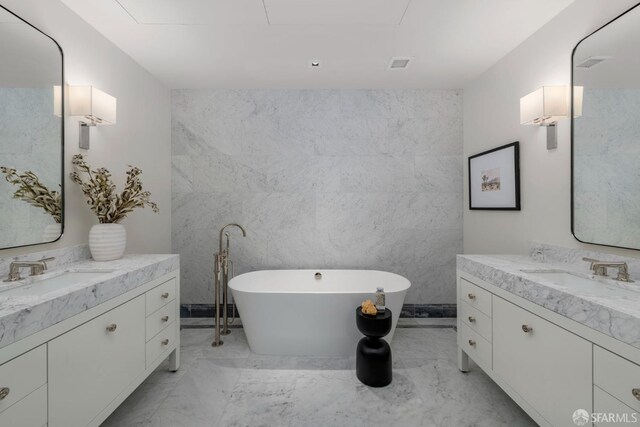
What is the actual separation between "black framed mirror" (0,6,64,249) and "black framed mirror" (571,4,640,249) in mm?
3015

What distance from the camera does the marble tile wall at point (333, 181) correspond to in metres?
2.92

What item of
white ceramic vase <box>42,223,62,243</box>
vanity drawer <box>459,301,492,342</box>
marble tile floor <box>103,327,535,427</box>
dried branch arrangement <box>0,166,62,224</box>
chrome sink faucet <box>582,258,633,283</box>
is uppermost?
dried branch arrangement <box>0,166,62,224</box>

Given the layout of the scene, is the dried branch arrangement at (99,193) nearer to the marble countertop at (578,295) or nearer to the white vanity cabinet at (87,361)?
the white vanity cabinet at (87,361)

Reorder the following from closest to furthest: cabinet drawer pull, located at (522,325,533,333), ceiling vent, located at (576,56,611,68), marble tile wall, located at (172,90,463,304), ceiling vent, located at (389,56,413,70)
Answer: cabinet drawer pull, located at (522,325,533,333)
ceiling vent, located at (576,56,611,68)
ceiling vent, located at (389,56,413,70)
marble tile wall, located at (172,90,463,304)

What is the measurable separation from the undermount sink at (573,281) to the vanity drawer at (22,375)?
211 centimetres

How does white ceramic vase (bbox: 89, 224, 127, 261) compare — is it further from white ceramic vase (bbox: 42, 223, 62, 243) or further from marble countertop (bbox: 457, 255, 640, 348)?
marble countertop (bbox: 457, 255, 640, 348)

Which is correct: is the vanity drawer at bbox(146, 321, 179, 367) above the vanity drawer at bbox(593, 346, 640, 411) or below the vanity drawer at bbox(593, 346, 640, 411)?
below

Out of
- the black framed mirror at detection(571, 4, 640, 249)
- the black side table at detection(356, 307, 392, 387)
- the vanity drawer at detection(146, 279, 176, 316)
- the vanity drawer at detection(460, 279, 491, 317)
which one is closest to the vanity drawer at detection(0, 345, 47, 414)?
the vanity drawer at detection(146, 279, 176, 316)

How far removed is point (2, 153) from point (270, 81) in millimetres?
1996

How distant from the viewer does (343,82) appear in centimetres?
276

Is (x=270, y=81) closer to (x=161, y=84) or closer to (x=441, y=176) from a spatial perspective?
(x=161, y=84)

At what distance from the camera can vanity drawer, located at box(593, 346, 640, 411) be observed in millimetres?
900

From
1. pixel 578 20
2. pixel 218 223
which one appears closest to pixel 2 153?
pixel 218 223

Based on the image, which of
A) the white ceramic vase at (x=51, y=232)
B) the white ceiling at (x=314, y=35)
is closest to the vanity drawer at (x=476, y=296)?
the white ceiling at (x=314, y=35)
